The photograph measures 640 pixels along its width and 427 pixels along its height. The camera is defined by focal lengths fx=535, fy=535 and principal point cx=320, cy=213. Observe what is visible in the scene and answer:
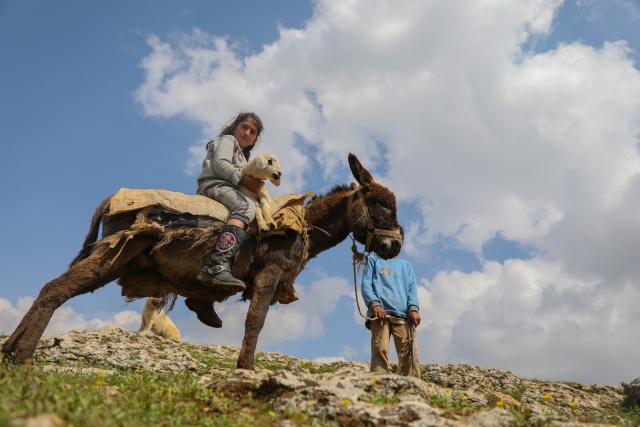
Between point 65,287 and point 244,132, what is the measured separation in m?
3.61

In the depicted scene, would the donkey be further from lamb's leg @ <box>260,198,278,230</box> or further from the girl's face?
the girl's face

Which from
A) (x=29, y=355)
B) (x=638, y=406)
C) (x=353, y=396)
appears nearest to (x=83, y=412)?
(x=353, y=396)

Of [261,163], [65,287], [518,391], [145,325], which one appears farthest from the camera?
[145,325]

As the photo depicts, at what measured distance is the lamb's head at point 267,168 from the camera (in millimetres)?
7660

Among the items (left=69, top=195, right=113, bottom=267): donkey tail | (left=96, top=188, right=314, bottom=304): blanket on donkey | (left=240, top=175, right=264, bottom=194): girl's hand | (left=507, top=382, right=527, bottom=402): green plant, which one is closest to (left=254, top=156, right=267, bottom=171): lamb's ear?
(left=240, top=175, right=264, bottom=194): girl's hand

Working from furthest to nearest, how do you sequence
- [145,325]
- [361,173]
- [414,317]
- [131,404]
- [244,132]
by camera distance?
[145,325] < [244,132] < [361,173] < [414,317] < [131,404]

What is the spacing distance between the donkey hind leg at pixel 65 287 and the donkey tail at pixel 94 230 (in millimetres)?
399

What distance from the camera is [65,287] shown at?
263 inches

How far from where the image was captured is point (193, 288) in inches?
306

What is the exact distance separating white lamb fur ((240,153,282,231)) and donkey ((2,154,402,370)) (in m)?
0.29

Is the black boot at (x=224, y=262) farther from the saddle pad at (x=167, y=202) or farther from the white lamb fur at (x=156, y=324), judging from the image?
the white lamb fur at (x=156, y=324)

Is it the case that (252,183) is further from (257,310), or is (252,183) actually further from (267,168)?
(257,310)

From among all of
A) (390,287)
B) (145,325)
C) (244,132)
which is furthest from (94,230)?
(145,325)

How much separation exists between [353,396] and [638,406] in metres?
10.7
